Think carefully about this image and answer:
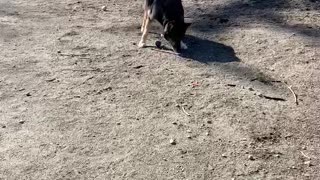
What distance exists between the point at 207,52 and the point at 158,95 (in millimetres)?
1315

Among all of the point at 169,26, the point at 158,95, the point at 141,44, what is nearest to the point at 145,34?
the point at 141,44

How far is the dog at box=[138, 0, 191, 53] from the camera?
6.71 metres

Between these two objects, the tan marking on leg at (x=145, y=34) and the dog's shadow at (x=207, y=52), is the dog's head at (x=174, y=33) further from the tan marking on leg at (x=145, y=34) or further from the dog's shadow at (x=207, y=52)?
the tan marking on leg at (x=145, y=34)

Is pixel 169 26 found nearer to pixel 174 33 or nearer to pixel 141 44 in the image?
pixel 174 33

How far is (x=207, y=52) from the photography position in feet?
22.2

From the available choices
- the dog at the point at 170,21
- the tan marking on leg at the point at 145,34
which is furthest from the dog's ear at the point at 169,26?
the tan marking on leg at the point at 145,34

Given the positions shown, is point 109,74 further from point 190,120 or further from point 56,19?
point 56,19

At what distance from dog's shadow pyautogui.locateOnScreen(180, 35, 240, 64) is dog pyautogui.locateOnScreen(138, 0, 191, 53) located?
14 centimetres

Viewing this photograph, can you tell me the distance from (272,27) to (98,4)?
252 cm

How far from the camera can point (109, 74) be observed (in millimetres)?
6113

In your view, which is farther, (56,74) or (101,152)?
(56,74)

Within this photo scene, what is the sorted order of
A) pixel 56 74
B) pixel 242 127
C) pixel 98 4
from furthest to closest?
pixel 98 4 < pixel 56 74 < pixel 242 127

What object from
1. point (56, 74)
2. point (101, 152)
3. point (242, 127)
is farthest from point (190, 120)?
point (56, 74)

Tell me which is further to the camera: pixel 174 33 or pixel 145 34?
pixel 145 34
